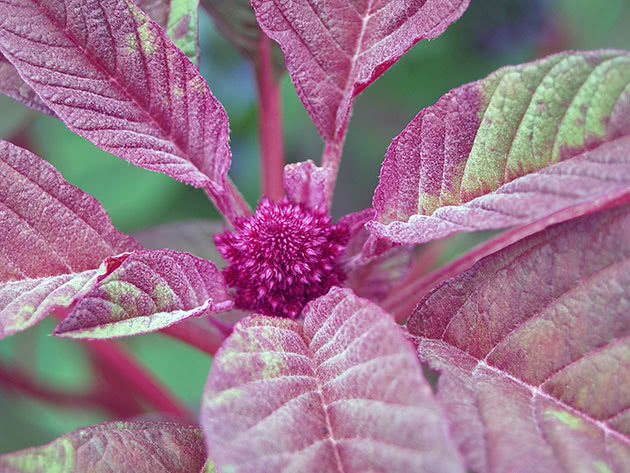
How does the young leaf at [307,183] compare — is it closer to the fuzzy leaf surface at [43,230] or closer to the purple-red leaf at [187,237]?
the fuzzy leaf surface at [43,230]

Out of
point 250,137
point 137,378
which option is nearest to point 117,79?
→ point 137,378

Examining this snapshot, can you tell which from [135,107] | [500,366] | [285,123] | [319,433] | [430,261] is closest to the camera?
[319,433]

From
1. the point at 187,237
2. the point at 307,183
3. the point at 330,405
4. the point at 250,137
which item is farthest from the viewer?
the point at 250,137

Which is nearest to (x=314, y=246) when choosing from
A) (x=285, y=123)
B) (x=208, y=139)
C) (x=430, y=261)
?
(x=208, y=139)

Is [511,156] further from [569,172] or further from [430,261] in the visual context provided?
[430,261]

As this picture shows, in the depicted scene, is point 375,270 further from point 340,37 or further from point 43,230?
point 43,230

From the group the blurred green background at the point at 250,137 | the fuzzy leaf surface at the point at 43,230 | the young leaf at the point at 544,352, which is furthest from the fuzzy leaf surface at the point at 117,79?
the blurred green background at the point at 250,137
